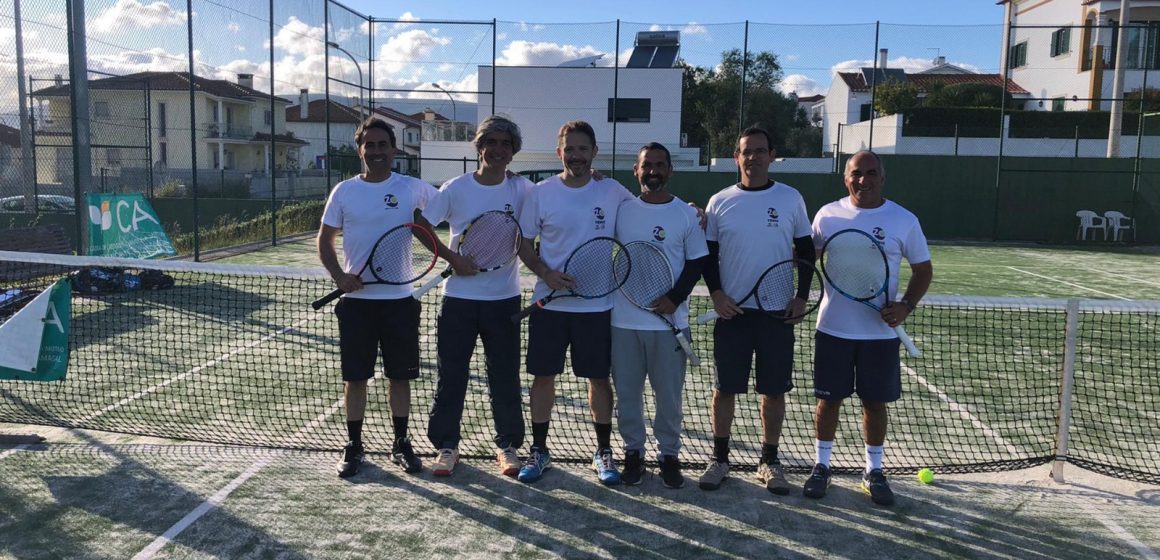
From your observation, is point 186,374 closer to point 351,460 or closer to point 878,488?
point 351,460

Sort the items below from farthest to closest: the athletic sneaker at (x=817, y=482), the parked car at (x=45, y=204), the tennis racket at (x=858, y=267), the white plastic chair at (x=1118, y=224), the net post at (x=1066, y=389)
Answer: the white plastic chair at (x=1118, y=224) < the parked car at (x=45, y=204) < the net post at (x=1066, y=389) < the athletic sneaker at (x=817, y=482) < the tennis racket at (x=858, y=267)

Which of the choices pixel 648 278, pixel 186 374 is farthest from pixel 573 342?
pixel 186 374

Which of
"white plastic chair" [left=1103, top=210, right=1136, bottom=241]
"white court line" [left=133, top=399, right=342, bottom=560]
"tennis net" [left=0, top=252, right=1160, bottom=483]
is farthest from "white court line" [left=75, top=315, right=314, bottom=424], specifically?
"white plastic chair" [left=1103, top=210, right=1136, bottom=241]

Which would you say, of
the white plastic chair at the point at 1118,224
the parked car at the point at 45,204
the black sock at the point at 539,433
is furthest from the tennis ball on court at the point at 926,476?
the white plastic chair at the point at 1118,224

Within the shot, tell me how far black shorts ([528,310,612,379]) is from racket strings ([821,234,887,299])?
1.11m

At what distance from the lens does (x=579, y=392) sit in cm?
638

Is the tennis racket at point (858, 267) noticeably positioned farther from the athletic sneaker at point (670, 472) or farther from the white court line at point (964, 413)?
the white court line at point (964, 413)

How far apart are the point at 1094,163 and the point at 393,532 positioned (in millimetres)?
22717

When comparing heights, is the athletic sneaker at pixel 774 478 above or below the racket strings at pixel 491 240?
below

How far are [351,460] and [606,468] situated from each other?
1334 millimetres

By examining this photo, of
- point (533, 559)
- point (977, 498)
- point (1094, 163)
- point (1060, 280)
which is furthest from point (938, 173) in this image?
point (533, 559)

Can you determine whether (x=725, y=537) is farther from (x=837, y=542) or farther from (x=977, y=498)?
(x=977, y=498)

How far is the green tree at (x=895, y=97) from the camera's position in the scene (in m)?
34.6

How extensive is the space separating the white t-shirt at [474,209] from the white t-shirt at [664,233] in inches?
22.4
